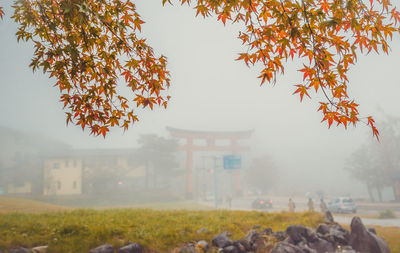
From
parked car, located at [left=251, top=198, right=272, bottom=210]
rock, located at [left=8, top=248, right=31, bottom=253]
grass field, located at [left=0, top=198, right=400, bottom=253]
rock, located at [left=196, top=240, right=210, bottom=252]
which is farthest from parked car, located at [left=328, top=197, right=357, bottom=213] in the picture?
rock, located at [left=8, top=248, right=31, bottom=253]

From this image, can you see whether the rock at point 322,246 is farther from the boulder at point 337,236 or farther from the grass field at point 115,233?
the grass field at point 115,233

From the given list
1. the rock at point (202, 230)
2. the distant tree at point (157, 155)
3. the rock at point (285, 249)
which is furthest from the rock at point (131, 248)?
the distant tree at point (157, 155)

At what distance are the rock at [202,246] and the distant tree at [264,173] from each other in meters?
47.6

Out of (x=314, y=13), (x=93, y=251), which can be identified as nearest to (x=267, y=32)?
(x=314, y=13)

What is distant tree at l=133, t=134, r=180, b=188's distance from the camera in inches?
1601

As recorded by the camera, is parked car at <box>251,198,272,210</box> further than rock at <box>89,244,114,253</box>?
Yes

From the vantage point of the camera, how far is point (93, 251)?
5262 millimetres

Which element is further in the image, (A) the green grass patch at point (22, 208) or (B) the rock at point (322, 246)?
(A) the green grass patch at point (22, 208)

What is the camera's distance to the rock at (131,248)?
5.40 metres

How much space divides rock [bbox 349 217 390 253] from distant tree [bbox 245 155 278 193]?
4618cm

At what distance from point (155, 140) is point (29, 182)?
17.6 metres

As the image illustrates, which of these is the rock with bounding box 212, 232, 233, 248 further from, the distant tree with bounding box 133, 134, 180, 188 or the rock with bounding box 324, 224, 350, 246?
the distant tree with bounding box 133, 134, 180, 188

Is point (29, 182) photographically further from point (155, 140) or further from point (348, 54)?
point (348, 54)

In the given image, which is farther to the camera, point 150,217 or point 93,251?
point 150,217
